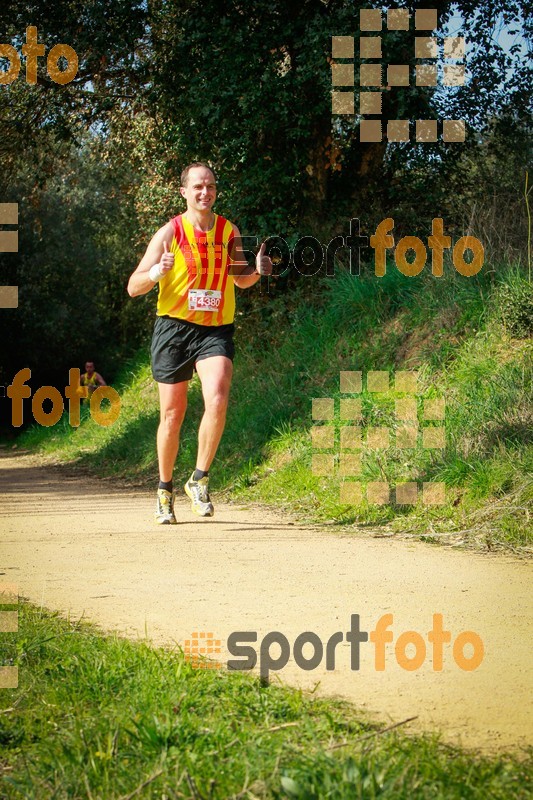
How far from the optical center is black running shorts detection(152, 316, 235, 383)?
24.5 feet

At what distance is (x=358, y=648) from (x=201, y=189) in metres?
4.43

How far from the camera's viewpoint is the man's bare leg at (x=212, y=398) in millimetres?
7320

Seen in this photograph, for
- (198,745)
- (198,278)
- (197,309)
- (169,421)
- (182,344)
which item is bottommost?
(198,745)

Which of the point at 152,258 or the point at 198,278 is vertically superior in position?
the point at 152,258

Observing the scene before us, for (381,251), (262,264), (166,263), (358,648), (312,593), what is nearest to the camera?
(358,648)

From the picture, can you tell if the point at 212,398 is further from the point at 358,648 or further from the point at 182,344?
the point at 358,648

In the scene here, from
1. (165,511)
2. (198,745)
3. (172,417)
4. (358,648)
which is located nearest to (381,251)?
(172,417)

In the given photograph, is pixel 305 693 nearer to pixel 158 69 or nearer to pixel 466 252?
pixel 466 252

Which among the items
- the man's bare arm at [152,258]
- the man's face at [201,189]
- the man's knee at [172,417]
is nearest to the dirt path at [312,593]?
the man's knee at [172,417]

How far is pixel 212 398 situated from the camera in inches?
289

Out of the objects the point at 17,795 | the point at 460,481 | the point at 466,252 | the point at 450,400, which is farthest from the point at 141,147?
the point at 17,795

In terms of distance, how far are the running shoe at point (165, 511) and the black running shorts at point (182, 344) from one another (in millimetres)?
853

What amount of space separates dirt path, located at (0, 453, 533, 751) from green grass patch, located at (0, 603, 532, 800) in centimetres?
26

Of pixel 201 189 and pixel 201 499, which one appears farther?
pixel 201 499
